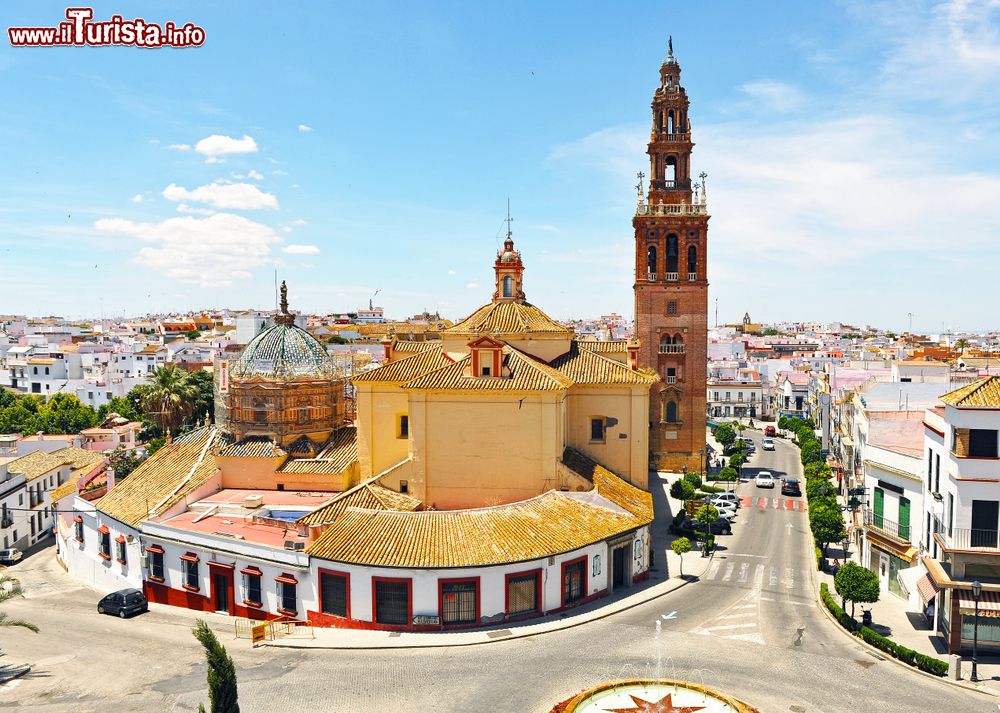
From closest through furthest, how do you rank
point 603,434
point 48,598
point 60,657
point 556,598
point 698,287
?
point 60,657, point 556,598, point 48,598, point 603,434, point 698,287

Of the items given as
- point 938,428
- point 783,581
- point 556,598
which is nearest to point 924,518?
point 938,428

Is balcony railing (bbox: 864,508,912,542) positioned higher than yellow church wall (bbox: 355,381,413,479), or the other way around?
yellow church wall (bbox: 355,381,413,479)

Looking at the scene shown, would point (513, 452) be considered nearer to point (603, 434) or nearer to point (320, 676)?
point (603, 434)

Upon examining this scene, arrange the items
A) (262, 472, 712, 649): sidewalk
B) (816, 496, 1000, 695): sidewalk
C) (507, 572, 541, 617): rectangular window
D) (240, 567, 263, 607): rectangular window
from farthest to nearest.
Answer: (240, 567, 263, 607): rectangular window < (507, 572, 541, 617): rectangular window < (262, 472, 712, 649): sidewalk < (816, 496, 1000, 695): sidewalk

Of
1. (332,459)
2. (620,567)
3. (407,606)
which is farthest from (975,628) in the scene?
(332,459)

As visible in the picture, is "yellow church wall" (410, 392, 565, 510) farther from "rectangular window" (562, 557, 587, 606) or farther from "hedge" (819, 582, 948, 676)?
"hedge" (819, 582, 948, 676)

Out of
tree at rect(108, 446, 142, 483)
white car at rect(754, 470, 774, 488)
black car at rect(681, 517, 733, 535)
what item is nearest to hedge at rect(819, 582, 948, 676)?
black car at rect(681, 517, 733, 535)

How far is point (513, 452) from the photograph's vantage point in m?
35.6

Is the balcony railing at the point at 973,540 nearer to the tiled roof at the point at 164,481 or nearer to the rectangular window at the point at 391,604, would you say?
the rectangular window at the point at 391,604

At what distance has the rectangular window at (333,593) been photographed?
28.3m

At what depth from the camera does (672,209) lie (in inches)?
2331

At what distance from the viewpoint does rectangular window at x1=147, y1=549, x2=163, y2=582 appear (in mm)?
33500

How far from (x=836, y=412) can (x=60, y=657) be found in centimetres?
5382

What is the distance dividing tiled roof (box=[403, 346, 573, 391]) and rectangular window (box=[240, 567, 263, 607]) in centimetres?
1045
